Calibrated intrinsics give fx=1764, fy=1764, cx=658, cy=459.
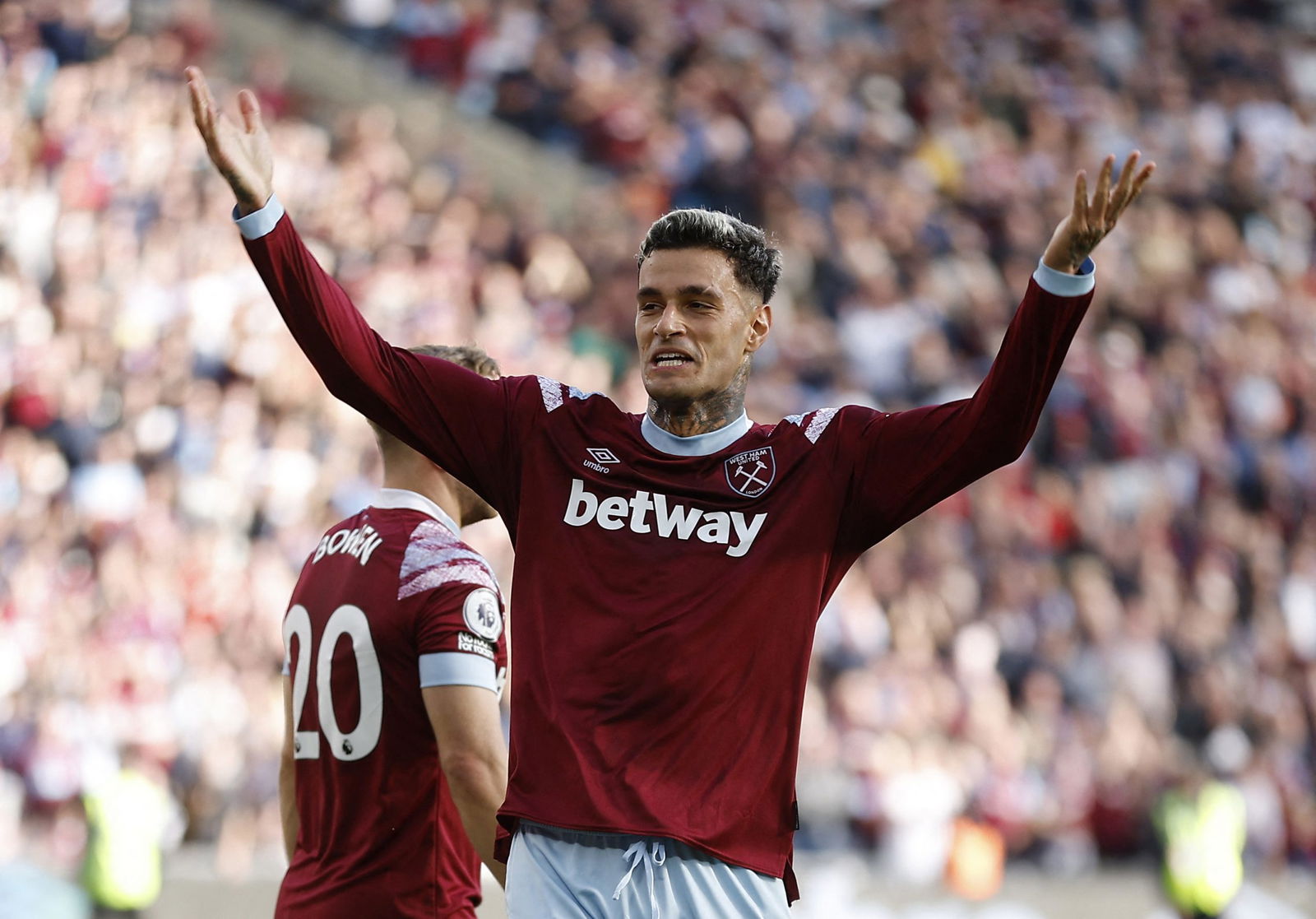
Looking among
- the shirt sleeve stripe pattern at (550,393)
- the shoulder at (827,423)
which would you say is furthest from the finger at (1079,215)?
the shirt sleeve stripe pattern at (550,393)

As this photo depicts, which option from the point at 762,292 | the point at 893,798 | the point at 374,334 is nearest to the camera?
the point at 374,334

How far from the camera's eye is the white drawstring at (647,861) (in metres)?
3.42

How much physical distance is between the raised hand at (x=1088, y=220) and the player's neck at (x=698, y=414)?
78 cm

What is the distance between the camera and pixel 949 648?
43.0 ft

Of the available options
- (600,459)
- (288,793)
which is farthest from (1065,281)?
(288,793)

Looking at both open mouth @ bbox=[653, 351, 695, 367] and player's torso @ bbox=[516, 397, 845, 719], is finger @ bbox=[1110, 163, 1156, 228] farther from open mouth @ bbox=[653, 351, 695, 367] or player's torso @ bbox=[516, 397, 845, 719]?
open mouth @ bbox=[653, 351, 695, 367]

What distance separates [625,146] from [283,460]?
6023 millimetres

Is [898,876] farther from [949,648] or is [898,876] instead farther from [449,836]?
[449,836]

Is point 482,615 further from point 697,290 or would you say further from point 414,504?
point 697,290

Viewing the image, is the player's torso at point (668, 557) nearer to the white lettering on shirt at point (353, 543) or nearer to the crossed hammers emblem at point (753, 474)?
the crossed hammers emblem at point (753, 474)

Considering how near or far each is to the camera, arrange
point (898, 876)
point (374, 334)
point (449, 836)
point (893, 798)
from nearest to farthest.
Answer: point (374, 334)
point (449, 836)
point (898, 876)
point (893, 798)

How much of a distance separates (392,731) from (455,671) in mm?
266

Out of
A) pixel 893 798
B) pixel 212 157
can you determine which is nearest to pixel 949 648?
pixel 893 798

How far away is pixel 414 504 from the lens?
4.62 m
